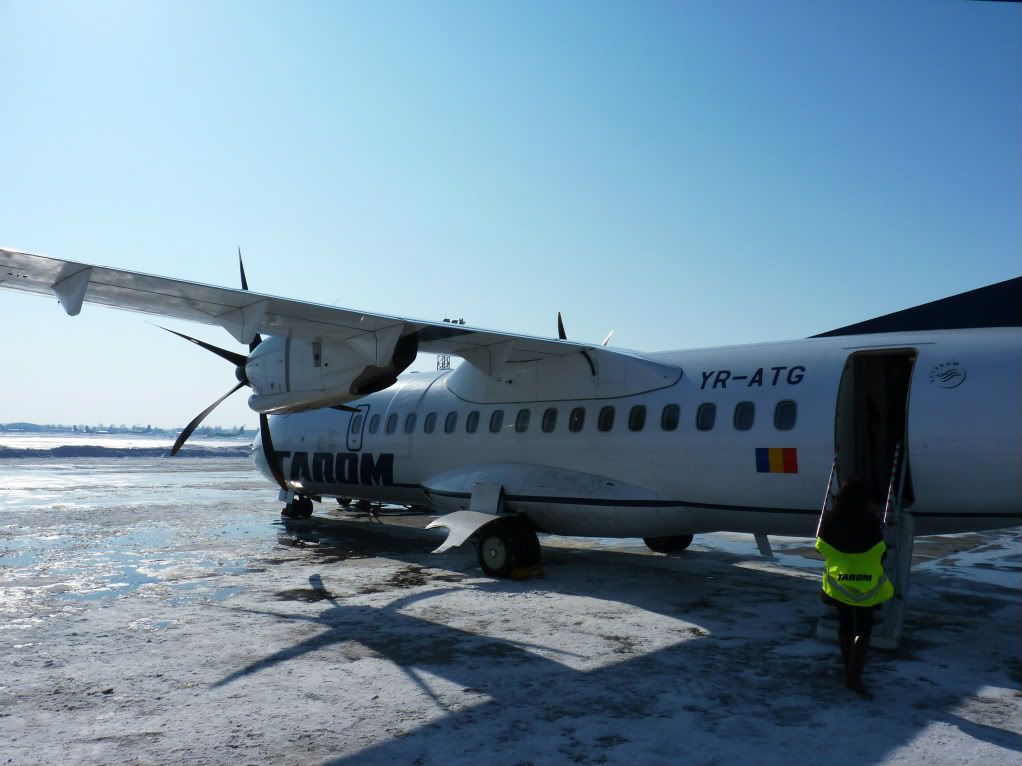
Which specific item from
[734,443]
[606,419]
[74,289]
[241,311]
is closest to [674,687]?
[734,443]

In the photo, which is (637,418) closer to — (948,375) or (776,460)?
(776,460)

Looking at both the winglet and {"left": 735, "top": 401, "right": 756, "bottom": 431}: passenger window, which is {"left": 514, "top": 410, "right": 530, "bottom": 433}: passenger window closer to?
{"left": 735, "top": 401, "right": 756, "bottom": 431}: passenger window

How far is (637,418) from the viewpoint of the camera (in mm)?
10805

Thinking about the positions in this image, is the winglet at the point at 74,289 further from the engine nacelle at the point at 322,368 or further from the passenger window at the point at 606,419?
the passenger window at the point at 606,419

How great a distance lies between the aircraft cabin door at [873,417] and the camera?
31.3ft

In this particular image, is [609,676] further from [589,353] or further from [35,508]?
[35,508]

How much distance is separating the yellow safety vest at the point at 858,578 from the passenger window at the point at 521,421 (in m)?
6.30

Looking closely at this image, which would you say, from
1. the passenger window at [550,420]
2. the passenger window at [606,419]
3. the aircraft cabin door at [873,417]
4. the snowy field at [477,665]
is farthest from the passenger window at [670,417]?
the snowy field at [477,665]

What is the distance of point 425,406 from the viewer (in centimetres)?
1412

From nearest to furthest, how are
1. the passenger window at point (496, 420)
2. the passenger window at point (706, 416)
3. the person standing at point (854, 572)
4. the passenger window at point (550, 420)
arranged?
the person standing at point (854, 572) → the passenger window at point (706, 416) → the passenger window at point (550, 420) → the passenger window at point (496, 420)

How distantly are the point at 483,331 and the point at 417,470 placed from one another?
14.0ft

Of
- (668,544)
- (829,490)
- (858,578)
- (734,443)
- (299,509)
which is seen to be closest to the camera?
(858,578)

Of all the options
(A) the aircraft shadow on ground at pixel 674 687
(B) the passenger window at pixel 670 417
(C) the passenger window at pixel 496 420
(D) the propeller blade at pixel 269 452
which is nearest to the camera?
(A) the aircraft shadow on ground at pixel 674 687

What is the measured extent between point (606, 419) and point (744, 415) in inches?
85.2
